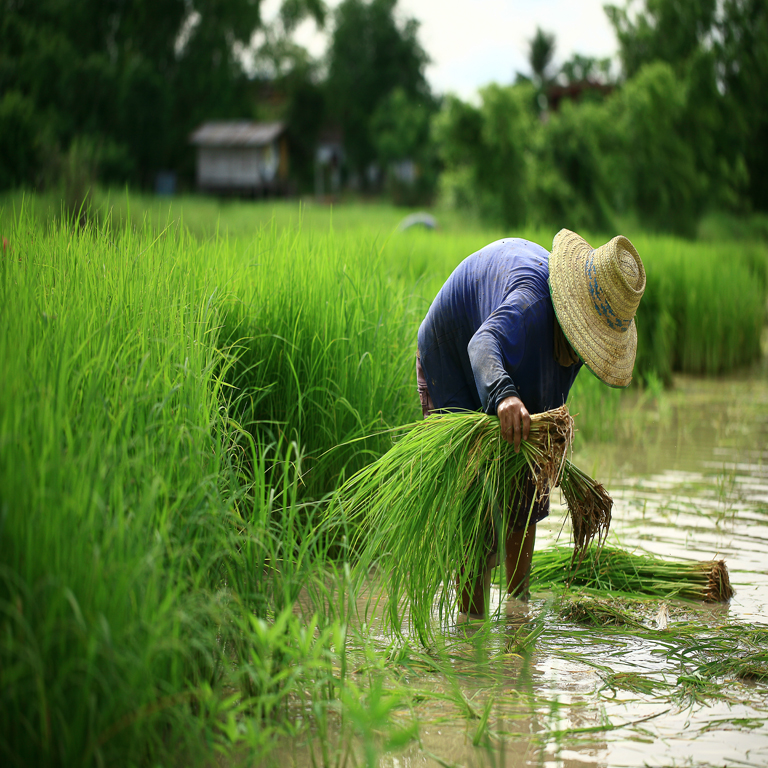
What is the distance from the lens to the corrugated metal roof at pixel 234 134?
3353 cm

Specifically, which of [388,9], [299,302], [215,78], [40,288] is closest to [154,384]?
[40,288]

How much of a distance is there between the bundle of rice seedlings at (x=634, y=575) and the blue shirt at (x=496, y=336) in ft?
2.72

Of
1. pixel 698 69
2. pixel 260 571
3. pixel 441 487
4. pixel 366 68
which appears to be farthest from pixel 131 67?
pixel 260 571

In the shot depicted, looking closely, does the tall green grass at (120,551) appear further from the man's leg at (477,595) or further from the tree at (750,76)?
the tree at (750,76)

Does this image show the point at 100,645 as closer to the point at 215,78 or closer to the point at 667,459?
the point at 667,459

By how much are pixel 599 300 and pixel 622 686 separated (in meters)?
1.22

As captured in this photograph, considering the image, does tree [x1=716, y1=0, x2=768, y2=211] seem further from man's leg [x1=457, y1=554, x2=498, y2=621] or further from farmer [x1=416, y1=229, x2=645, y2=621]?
man's leg [x1=457, y1=554, x2=498, y2=621]

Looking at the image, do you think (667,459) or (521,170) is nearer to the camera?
(667,459)

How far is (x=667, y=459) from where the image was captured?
17.5 feet

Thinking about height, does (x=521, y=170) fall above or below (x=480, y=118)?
below

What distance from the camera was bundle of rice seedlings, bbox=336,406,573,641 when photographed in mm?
2369

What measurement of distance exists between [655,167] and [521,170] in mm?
4338

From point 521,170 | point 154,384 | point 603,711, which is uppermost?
point 521,170

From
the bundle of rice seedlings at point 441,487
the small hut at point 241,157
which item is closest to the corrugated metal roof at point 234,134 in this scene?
the small hut at point 241,157
